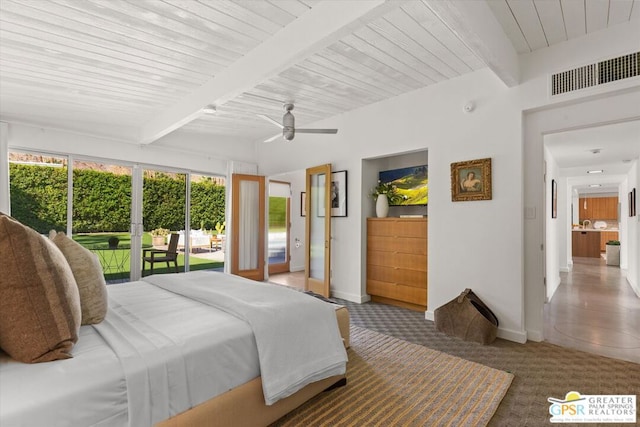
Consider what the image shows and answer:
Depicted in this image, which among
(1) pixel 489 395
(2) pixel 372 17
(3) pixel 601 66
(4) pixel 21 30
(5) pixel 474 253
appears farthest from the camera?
(5) pixel 474 253

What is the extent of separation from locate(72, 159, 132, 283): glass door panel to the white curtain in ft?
6.29

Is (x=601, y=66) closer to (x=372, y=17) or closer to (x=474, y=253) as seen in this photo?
(x=474, y=253)

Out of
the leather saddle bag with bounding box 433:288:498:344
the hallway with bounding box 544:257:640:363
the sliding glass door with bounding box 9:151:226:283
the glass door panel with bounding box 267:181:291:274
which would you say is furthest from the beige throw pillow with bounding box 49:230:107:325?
the glass door panel with bounding box 267:181:291:274

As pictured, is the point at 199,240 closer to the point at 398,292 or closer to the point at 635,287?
the point at 398,292

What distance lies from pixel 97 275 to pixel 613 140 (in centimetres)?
649

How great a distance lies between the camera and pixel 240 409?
1625 millimetres

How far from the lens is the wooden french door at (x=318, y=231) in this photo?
196 inches

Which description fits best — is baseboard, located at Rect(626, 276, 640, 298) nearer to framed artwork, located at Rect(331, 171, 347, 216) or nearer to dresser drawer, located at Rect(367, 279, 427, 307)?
dresser drawer, located at Rect(367, 279, 427, 307)

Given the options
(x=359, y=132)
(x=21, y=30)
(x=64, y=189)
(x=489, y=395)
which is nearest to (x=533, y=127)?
(x=359, y=132)

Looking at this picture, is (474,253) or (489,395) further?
(474,253)

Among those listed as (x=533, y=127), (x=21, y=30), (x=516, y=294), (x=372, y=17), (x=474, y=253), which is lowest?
(x=516, y=294)

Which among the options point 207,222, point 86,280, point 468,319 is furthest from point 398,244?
point 207,222

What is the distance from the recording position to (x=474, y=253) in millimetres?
3475

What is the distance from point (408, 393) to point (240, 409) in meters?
1.22
